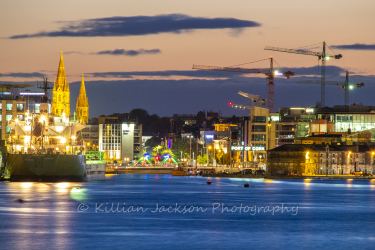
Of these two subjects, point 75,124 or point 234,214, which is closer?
point 234,214

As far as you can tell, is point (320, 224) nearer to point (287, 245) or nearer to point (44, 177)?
point (287, 245)

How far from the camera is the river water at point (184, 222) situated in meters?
48.8

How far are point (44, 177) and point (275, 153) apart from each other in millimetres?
60910

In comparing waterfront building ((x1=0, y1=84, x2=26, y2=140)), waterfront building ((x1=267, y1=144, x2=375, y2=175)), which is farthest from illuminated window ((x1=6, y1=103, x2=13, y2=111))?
waterfront building ((x1=267, y1=144, x2=375, y2=175))

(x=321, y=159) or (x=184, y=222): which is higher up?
(x=321, y=159)

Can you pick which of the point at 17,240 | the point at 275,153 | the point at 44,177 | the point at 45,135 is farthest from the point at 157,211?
the point at 275,153

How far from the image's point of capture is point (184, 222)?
60.6 meters

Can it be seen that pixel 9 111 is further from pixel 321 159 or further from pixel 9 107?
pixel 321 159

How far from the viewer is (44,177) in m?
130

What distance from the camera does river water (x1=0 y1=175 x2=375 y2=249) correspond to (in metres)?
48.8

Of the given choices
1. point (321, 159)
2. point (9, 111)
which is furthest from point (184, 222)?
point (9, 111)

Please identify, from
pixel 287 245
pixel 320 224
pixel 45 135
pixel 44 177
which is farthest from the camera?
pixel 45 135

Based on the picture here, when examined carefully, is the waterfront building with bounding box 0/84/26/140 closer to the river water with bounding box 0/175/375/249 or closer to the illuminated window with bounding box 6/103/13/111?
the illuminated window with bounding box 6/103/13/111

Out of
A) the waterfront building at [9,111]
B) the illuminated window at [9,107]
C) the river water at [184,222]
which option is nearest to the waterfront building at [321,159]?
the waterfront building at [9,111]
